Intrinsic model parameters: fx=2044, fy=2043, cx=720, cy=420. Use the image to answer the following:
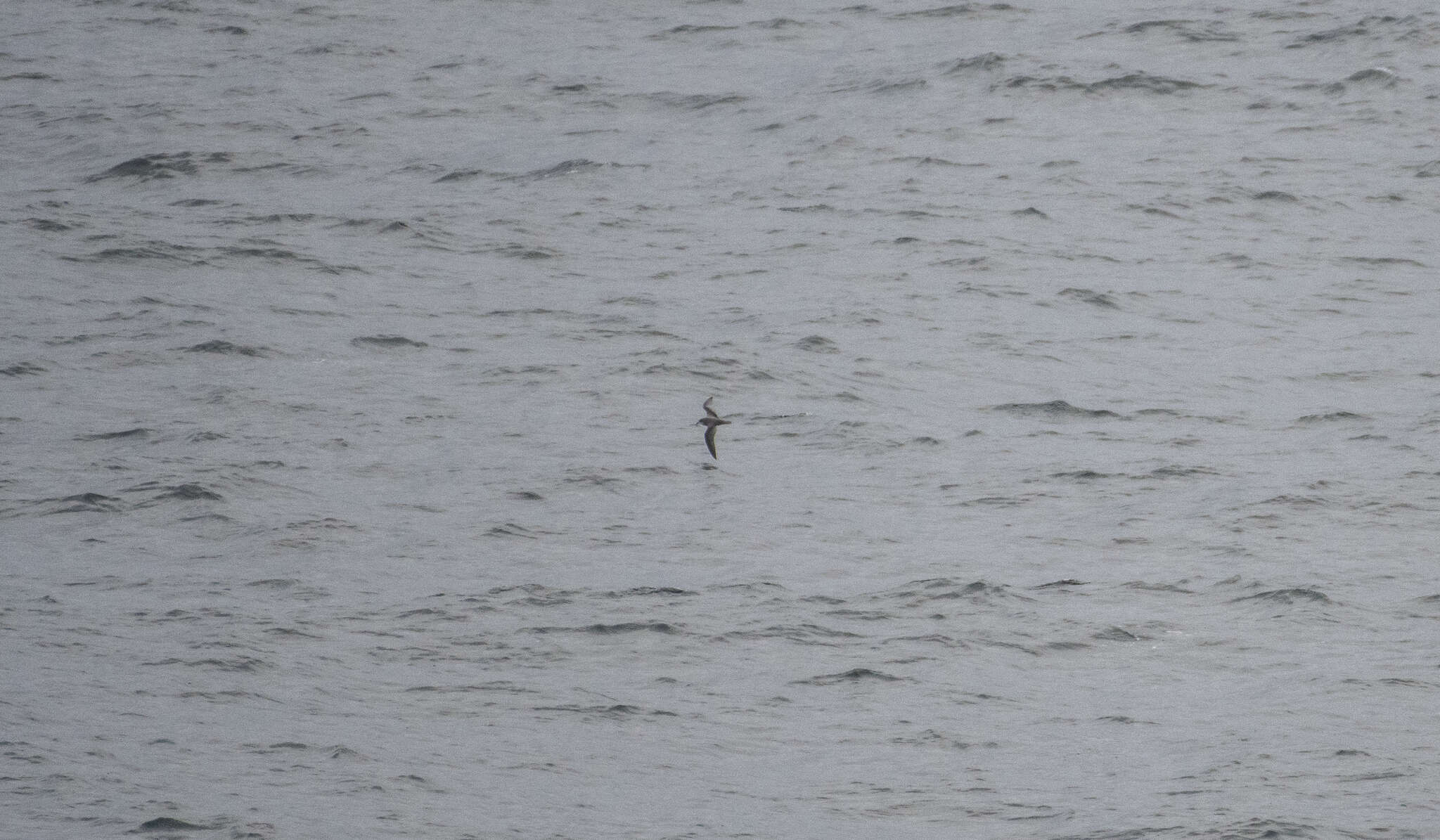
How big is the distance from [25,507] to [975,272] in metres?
14.8

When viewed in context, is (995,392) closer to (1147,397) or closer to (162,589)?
(1147,397)

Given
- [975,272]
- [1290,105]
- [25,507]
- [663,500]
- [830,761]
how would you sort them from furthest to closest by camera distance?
[1290,105] < [975,272] < [663,500] < [25,507] < [830,761]

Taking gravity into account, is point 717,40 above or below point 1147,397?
above

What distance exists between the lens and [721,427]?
2491 centimetres

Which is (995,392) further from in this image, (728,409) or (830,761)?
(830,761)

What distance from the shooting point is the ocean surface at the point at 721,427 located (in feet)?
58.0

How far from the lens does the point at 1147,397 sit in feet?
85.6

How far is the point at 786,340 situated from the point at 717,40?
14695mm

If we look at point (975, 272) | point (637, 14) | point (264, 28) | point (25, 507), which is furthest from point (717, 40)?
point (25, 507)

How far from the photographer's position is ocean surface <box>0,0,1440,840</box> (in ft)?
58.0

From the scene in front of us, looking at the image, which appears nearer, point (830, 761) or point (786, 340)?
point (830, 761)

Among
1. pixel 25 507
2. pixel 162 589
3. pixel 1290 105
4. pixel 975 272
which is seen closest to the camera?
pixel 162 589

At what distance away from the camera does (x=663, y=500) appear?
2297 centimetres

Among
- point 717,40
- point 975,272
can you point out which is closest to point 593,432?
point 975,272
